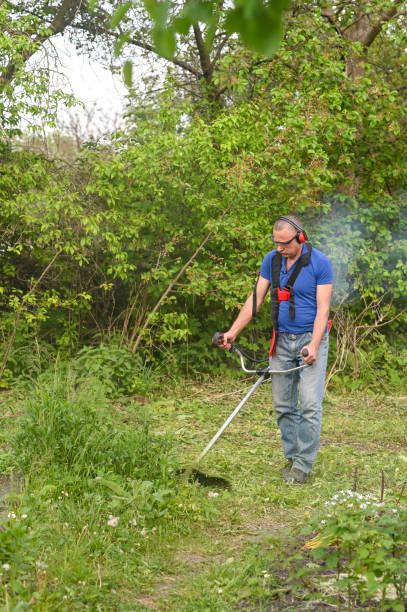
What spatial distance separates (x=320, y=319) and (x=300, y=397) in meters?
0.61

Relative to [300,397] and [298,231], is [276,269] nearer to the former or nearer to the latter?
[298,231]

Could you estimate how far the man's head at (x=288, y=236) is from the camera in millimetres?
4754

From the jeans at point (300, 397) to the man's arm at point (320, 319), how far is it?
178mm

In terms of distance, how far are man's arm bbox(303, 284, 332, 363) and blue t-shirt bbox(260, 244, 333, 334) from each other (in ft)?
0.21

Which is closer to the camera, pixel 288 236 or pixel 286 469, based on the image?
pixel 288 236

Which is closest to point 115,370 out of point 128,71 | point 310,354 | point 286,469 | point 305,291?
point 286,469

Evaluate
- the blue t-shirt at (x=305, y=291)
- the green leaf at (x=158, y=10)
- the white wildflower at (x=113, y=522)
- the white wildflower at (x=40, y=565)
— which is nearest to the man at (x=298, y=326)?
the blue t-shirt at (x=305, y=291)

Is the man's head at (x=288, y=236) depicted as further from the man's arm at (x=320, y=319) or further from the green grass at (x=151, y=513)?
the green grass at (x=151, y=513)

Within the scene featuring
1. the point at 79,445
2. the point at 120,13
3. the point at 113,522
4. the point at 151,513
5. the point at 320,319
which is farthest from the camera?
the point at 320,319

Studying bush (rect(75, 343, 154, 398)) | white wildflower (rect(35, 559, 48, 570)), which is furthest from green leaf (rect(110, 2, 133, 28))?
bush (rect(75, 343, 154, 398))

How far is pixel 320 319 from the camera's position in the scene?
15.5ft

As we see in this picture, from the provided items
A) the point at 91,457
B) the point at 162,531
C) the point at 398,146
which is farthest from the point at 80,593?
the point at 398,146

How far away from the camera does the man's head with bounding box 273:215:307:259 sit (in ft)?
15.6

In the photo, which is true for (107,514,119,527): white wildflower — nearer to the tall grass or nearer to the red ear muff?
the tall grass
